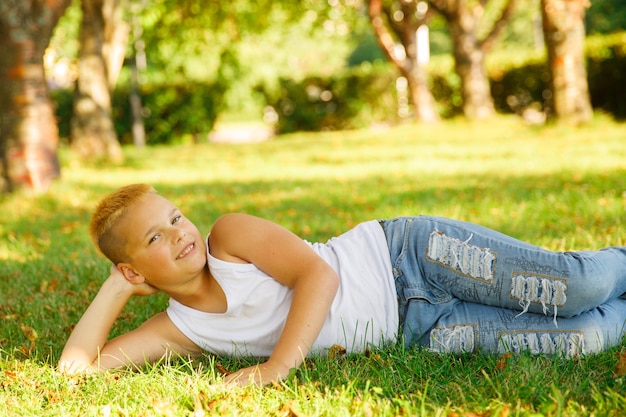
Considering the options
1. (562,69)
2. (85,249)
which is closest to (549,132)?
(562,69)

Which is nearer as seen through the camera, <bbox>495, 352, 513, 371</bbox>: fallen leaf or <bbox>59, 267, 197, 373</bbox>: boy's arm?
<bbox>495, 352, 513, 371</bbox>: fallen leaf

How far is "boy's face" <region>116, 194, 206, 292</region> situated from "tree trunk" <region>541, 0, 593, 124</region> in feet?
36.9

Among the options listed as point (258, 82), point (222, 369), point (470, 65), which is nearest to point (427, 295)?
point (222, 369)

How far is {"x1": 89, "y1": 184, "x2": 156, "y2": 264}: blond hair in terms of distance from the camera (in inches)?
112

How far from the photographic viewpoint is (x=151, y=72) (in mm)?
23672

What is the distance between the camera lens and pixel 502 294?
2893 millimetres

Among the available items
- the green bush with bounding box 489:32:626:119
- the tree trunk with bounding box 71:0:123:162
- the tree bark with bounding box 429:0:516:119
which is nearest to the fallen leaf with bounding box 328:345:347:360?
the tree trunk with bounding box 71:0:123:162

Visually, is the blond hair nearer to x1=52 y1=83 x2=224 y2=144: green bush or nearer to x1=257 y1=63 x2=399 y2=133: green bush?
x1=52 y1=83 x2=224 y2=144: green bush

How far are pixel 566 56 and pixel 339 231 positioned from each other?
875 cm

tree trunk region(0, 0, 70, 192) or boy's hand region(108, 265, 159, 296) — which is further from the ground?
tree trunk region(0, 0, 70, 192)

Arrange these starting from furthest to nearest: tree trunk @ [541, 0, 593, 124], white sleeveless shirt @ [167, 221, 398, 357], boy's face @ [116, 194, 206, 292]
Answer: tree trunk @ [541, 0, 593, 124]
white sleeveless shirt @ [167, 221, 398, 357]
boy's face @ [116, 194, 206, 292]

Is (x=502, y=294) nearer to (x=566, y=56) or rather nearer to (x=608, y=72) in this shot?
(x=566, y=56)

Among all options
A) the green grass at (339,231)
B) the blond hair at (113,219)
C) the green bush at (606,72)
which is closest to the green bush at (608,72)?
the green bush at (606,72)

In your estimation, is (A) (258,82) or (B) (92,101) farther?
(A) (258,82)
